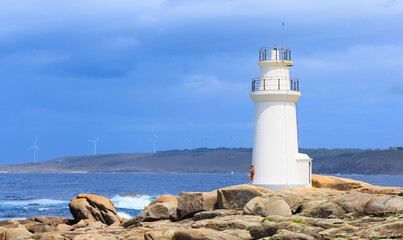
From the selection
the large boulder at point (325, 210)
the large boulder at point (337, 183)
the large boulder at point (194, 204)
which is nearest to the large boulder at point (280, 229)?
the large boulder at point (325, 210)

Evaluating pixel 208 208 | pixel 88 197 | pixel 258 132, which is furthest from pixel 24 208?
pixel 208 208

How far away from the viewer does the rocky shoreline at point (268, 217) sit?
14.4 meters

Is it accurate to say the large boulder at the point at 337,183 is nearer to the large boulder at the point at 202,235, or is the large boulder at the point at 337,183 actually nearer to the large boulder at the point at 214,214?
the large boulder at the point at 214,214

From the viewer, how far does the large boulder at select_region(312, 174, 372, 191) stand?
26.8 meters

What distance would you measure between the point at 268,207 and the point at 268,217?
125cm

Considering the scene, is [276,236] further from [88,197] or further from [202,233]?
[88,197]

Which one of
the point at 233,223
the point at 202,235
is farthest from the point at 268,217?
the point at 202,235

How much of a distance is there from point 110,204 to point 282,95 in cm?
1227

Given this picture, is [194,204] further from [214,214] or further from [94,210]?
[94,210]

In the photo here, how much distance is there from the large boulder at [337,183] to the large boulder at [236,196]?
7.15m

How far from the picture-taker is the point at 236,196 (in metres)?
21.0

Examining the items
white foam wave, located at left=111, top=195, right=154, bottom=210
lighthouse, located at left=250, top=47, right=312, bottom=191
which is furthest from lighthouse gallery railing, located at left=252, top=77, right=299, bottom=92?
white foam wave, located at left=111, top=195, right=154, bottom=210

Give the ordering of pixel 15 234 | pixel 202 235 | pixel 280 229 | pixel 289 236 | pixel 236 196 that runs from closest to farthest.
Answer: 1. pixel 289 236
2. pixel 280 229
3. pixel 202 235
4. pixel 236 196
5. pixel 15 234

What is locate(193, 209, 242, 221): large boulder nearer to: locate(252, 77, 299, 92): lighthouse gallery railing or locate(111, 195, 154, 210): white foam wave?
locate(252, 77, 299, 92): lighthouse gallery railing
